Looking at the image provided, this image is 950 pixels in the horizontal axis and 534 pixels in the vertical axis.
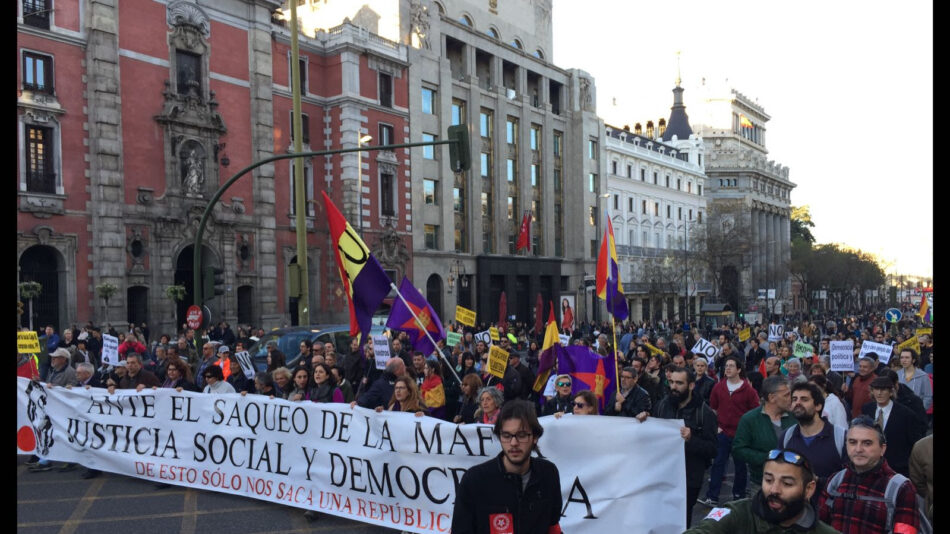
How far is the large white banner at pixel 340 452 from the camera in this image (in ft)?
21.8

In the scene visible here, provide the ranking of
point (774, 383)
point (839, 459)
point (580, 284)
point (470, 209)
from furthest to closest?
point (580, 284) → point (470, 209) → point (774, 383) → point (839, 459)

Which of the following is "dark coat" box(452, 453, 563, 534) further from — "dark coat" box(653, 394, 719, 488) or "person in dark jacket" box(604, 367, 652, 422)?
"person in dark jacket" box(604, 367, 652, 422)

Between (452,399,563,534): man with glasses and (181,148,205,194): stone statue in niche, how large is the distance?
95.8 ft

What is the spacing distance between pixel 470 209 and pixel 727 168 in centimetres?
5355

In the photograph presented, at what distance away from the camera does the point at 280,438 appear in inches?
336

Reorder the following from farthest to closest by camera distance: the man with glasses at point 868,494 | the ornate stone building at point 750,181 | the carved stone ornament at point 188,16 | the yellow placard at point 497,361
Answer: the ornate stone building at point 750,181 → the carved stone ornament at point 188,16 → the yellow placard at point 497,361 → the man with glasses at point 868,494

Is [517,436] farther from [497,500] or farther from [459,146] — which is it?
[459,146]

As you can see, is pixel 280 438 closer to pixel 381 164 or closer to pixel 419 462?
pixel 419 462

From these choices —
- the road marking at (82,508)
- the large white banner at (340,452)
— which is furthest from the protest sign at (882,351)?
the road marking at (82,508)

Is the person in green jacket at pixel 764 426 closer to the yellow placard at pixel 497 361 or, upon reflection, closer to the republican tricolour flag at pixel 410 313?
the yellow placard at pixel 497 361

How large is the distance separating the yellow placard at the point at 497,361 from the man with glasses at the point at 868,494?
6.67 meters

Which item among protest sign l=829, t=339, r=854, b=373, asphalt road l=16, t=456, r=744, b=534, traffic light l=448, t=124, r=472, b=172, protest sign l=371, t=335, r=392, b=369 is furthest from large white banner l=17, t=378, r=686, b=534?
protest sign l=829, t=339, r=854, b=373

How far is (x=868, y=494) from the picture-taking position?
14.7 feet

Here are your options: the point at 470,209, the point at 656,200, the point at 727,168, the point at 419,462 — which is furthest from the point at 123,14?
the point at 727,168
